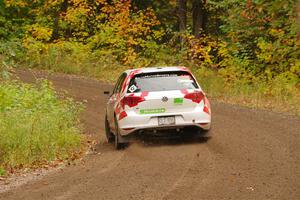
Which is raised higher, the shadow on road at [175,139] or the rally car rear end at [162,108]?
the rally car rear end at [162,108]

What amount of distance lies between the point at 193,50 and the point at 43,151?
16.6 metres

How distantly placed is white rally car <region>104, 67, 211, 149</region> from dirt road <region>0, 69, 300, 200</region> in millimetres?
460

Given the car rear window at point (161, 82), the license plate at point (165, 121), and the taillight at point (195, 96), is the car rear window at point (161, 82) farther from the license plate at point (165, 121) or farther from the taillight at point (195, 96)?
the license plate at point (165, 121)

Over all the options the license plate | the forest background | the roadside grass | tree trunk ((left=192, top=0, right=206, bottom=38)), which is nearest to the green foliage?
the roadside grass

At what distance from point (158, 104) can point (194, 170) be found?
2.95 meters

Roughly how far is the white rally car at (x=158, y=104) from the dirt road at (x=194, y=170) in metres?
0.46

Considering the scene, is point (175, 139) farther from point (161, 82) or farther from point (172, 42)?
point (172, 42)

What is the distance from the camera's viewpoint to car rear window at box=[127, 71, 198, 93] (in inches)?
560

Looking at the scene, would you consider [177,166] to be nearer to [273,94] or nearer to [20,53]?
[273,94]

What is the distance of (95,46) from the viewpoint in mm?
35531

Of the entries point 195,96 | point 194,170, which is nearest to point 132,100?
point 195,96

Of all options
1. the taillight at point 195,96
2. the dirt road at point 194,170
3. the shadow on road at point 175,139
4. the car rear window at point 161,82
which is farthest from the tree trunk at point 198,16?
the taillight at point 195,96

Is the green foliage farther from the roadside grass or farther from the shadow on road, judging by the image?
the shadow on road

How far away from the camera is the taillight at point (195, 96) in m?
14.0
